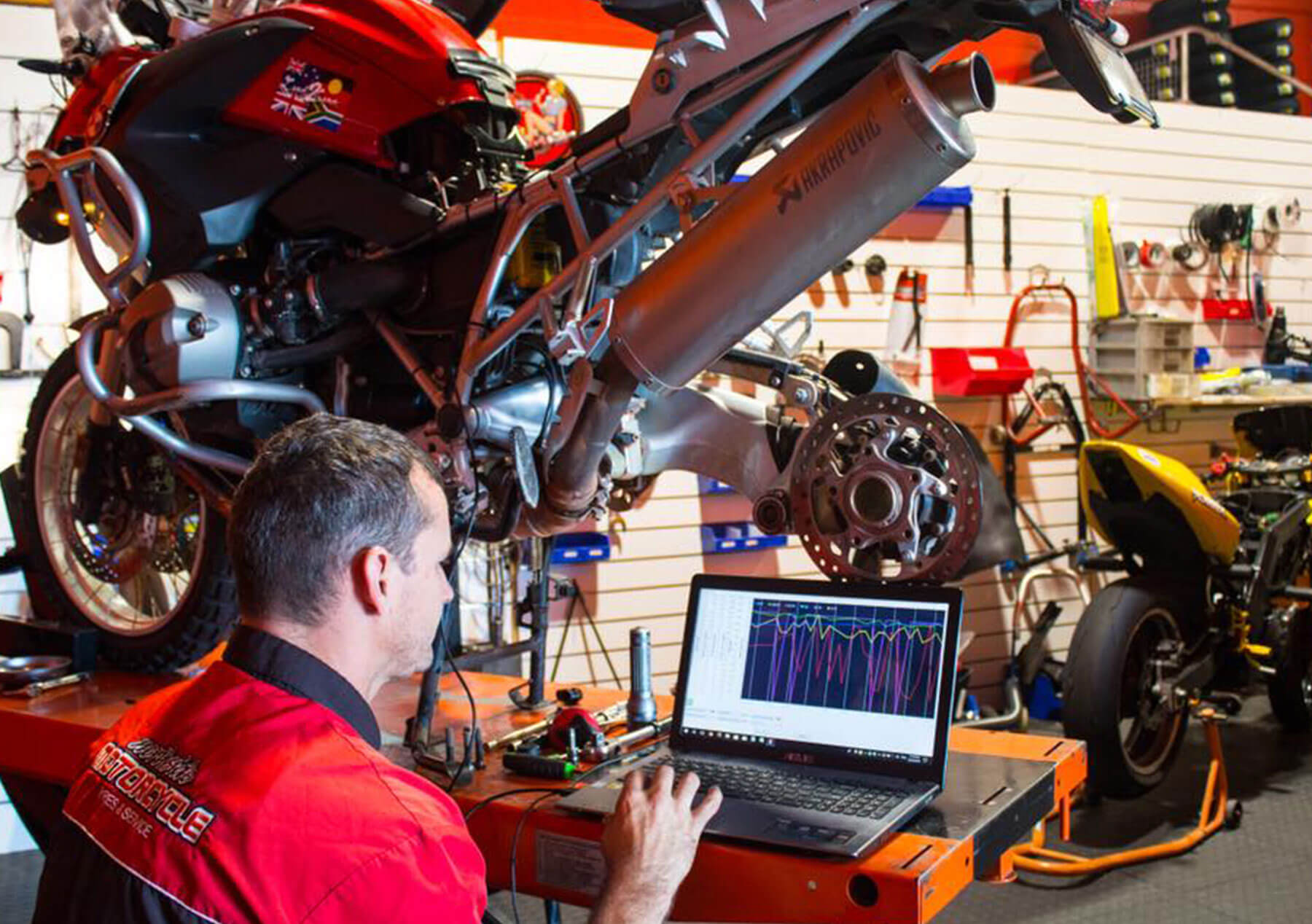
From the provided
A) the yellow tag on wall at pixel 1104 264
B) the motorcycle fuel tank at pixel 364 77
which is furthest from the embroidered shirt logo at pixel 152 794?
the yellow tag on wall at pixel 1104 264

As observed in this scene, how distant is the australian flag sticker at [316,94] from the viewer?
8.07 ft

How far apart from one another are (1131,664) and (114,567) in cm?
288

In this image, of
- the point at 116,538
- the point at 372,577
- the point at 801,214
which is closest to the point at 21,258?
the point at 116,538

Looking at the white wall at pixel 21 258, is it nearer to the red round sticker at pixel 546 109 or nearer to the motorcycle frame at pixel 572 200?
the motorcycle frame at pixel 572 200

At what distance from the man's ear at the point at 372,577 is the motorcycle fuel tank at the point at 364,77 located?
1.37 metres

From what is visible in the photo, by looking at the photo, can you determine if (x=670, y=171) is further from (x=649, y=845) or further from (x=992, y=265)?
(x=992, y=265)

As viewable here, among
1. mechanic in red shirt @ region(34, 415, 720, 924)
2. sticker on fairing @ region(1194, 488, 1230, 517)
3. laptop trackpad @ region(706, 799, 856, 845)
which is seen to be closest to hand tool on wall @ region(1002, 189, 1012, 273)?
sticker on fairing @ region(1194, 488, 1230, 517)

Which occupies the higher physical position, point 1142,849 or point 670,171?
point 670,171

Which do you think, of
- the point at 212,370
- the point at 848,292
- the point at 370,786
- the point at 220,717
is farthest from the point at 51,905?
the point at 848,292

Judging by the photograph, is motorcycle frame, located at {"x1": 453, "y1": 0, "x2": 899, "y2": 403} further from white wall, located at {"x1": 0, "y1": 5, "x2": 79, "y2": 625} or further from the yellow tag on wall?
the yellow tag on wall

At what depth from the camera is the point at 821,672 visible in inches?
77.2

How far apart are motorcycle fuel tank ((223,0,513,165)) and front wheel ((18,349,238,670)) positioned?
89 centimetres

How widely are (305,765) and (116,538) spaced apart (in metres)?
2.23

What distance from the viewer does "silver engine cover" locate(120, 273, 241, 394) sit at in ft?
7.93
